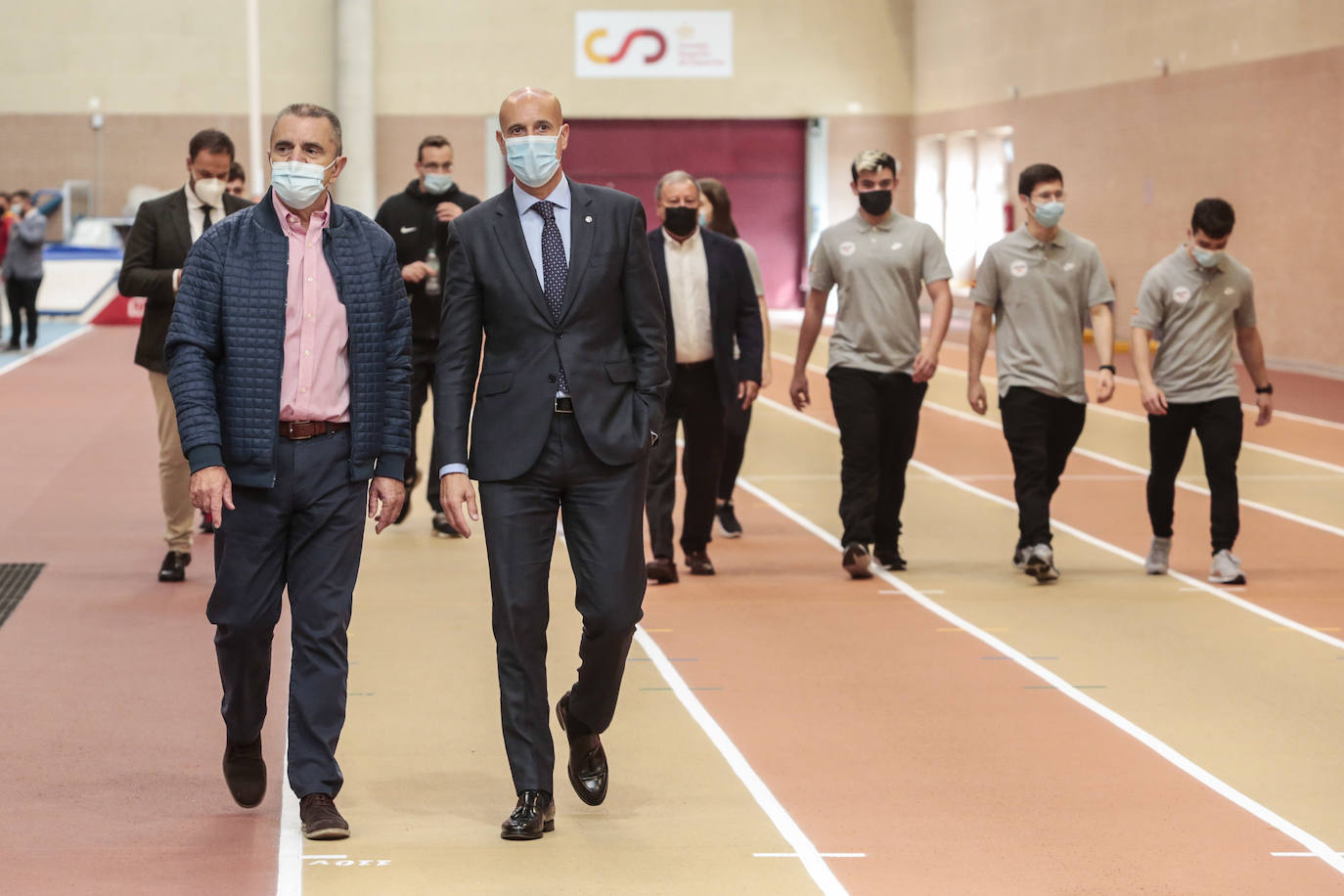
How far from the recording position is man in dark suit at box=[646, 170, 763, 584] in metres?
8.80

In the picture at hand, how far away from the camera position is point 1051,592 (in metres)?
8.72

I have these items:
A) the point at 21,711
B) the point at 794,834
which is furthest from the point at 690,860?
the point at 21,711

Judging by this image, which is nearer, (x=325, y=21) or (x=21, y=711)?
(x=21, y=711)

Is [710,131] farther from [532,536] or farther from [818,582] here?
[532,536]

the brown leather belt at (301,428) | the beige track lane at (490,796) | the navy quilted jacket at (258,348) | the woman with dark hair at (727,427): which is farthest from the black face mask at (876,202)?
the brown leather belt at (301,428)

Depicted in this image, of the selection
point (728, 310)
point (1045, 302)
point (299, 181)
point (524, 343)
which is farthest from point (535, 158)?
point (1045, 302)

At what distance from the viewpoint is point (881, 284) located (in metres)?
8.98

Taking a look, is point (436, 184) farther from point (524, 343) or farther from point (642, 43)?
point (642, 43)

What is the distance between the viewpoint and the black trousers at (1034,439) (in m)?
8.96

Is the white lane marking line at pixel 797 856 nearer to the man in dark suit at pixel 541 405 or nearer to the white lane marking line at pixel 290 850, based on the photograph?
the man in dark suit at pixel 541 405

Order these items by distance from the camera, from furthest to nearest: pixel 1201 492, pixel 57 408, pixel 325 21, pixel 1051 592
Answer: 1. pixel 325 21
2. pixel 57 408
3. pixel 1201 492
4. pixel 1051 592

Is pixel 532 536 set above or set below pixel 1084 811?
above

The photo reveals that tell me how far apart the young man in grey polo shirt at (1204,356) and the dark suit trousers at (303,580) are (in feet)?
16.0

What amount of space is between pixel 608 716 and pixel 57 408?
13.1 m
